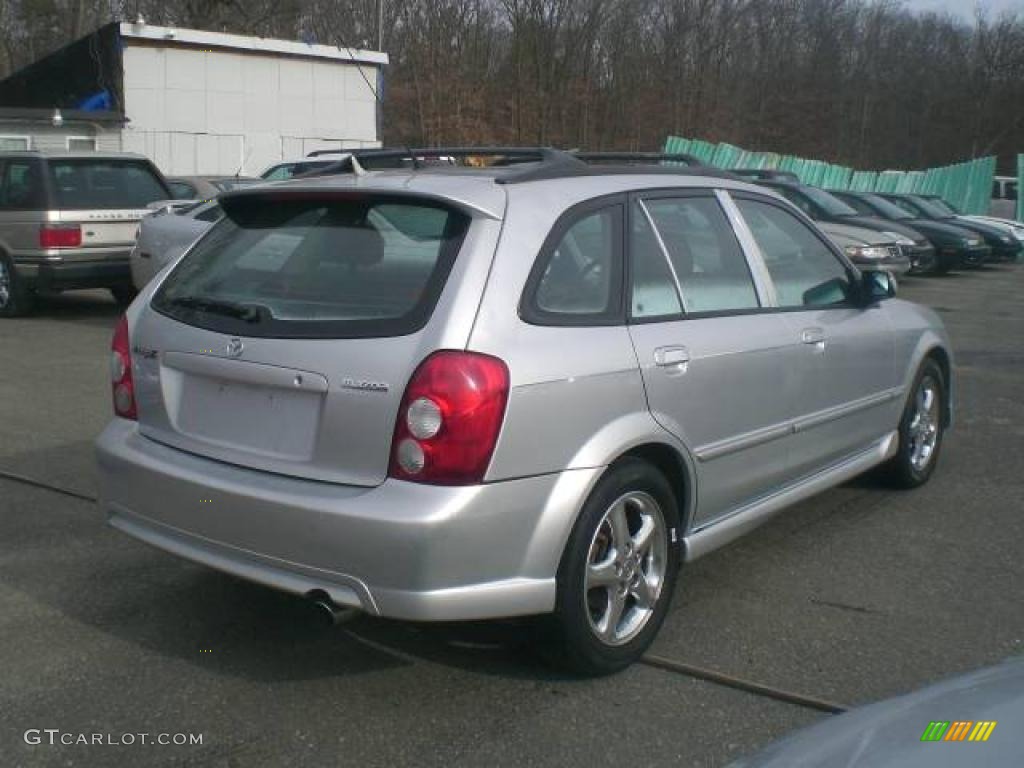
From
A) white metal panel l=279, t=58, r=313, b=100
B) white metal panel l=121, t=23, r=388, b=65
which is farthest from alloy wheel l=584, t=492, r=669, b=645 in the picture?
white metal panel l=279, t=58, r=313, b=100

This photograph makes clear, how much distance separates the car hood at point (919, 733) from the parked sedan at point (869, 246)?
45.4 ft

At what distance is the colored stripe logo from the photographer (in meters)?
1.97

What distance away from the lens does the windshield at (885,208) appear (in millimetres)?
20875

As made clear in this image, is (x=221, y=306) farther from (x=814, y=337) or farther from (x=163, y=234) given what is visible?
(x=163, y=234)

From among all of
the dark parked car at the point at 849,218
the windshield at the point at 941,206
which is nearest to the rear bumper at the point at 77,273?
the dark parked car at the point at 849,218

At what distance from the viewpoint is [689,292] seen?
13.8 ft

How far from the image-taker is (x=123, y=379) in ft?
13.4

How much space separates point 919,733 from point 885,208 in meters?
20.4

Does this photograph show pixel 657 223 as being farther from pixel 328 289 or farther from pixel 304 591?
pixel 304 591

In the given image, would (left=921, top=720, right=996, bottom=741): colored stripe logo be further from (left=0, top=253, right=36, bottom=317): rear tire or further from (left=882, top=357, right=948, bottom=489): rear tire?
(left=0, top=253, right=36, bottom=317): rear tire

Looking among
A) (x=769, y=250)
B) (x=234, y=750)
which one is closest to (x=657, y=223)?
(x=769, y=250)

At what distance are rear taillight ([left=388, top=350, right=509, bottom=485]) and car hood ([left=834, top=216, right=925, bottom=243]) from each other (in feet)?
48.3

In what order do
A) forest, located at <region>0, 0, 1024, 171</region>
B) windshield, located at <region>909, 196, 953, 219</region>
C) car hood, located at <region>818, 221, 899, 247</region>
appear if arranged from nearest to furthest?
car hood, located at <region>818, 221, 899, 247</region> < windshield, located at <region>909, 196, 953, 219</region> < forest, located at <region>0, 0, 1024, 171</region>

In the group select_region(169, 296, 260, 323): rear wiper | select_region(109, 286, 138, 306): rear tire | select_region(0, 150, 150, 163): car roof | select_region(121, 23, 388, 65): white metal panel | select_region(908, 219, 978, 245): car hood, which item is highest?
select_region(121, 23, 388, 65): white metal panel
